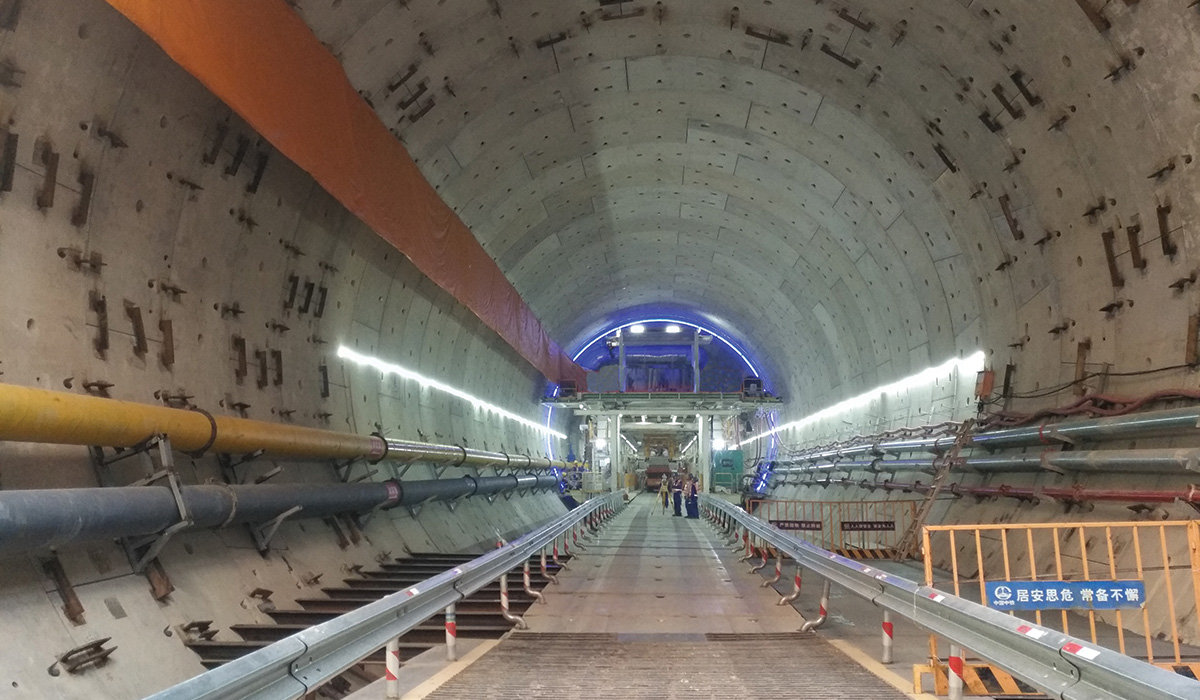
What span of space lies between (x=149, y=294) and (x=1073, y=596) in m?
7.98

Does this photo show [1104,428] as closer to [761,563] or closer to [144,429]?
[761,563]

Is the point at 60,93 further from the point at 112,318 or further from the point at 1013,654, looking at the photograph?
the point at 1013,654

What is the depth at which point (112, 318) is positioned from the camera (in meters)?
7.29

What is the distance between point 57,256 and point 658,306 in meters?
27.0

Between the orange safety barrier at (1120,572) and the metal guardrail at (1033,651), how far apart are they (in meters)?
0.25

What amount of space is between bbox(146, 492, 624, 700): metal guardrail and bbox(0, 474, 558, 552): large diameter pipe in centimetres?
239

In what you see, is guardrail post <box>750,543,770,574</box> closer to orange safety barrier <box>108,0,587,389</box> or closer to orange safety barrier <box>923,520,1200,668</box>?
orange safety barrier <box>923,520,1200,668</box>

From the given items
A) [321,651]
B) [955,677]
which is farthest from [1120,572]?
[321,651]

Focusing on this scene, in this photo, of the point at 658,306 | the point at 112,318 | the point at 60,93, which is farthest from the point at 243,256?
the point at 658,306

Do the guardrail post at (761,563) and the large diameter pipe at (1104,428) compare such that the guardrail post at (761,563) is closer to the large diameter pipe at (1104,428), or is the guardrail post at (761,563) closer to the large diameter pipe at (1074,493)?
the large diameter pipe at (1074,493)

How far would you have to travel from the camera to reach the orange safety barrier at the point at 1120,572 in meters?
5.34

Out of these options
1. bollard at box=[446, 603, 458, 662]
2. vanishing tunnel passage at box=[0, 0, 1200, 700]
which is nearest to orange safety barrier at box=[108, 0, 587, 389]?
vanishing tunnel passage at box=[0, 0, 1200, 700]

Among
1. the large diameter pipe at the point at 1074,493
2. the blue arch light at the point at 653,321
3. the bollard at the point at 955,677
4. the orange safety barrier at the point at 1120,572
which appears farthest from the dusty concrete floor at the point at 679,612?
the blue arch light at the point at 653,321

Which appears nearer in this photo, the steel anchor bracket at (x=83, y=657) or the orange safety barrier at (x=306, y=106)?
the steel anchor bracket at (x=83, y=657)
